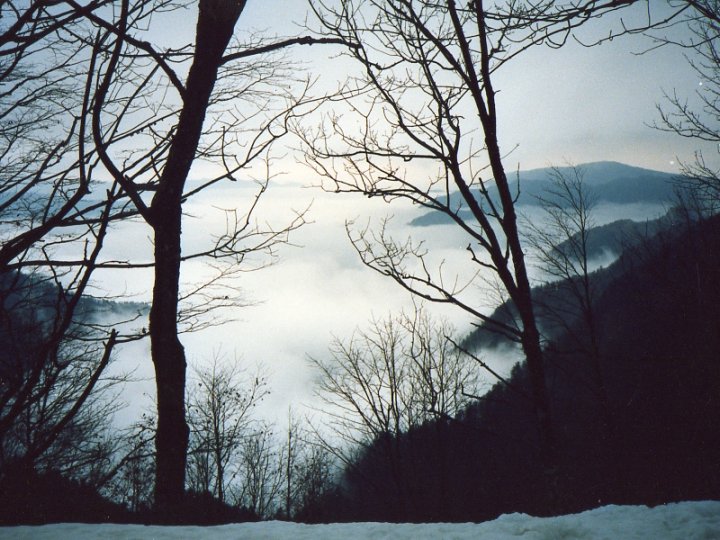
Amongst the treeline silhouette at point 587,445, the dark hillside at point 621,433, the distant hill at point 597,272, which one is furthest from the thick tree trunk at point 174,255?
the distant hill at point 597,272

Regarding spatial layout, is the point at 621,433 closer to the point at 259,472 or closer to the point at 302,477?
the point at 302,477

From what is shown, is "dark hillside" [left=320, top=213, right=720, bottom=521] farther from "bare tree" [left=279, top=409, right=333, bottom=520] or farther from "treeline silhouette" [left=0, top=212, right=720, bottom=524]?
"bare tree" [left=279, top=409, right=333, bottom=520]

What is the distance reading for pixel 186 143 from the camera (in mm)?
3264

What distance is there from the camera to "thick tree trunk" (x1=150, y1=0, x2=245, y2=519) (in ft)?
9.78

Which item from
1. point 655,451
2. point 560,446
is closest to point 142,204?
point 560,446

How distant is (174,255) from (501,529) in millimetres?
3312

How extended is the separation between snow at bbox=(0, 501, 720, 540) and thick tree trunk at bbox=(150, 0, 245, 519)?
449 mm

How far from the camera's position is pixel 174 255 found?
10.8 feet

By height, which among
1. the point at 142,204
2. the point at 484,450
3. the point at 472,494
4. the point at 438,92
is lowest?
the point at 472,494

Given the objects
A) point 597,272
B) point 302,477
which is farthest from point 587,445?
point 597,272

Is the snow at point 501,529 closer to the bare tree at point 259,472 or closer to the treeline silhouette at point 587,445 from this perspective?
the treeline silhouette at point 587,445

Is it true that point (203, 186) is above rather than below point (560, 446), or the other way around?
above

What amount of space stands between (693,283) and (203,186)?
652 inches

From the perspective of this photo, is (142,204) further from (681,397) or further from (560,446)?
(681,397)
